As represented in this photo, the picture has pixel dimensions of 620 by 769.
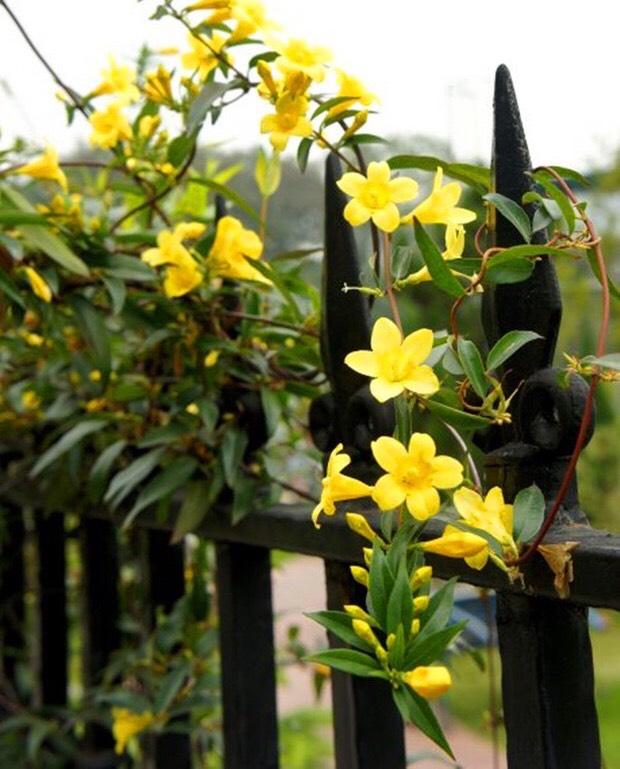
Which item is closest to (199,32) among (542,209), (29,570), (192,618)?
(542,209)

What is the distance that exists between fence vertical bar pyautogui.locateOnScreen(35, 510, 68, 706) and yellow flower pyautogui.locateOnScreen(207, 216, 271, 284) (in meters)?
0.83

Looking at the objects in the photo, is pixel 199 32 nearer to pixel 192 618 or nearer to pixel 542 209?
pixel 542 209

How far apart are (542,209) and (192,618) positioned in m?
0.77

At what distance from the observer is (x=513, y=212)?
58 centimetres

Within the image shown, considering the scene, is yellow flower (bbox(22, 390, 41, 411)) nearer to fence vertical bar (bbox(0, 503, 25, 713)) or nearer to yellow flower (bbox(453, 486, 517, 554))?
fence vertical bar (bbox(0, 503, 25, 713))

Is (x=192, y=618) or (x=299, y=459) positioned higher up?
(x=299, y=459)

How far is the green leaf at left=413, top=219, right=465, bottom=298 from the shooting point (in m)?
0.53

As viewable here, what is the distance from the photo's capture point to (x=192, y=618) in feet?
3.97

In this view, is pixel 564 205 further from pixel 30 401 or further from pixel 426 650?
pixel 30 401

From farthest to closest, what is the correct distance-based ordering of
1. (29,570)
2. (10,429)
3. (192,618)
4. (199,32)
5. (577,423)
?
(29,570), (10,429), (192,618), (199,32), (577,423)

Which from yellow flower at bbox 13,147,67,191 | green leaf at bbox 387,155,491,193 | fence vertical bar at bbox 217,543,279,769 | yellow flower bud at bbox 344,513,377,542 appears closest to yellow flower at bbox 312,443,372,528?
yellow flower bud at bbox 344,513,377,542

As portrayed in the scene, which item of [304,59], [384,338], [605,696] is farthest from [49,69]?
[605,696]

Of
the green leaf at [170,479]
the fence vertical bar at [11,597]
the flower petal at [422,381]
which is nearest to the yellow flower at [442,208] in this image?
the flower petal at [422,381]

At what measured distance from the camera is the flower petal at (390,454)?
510mm
